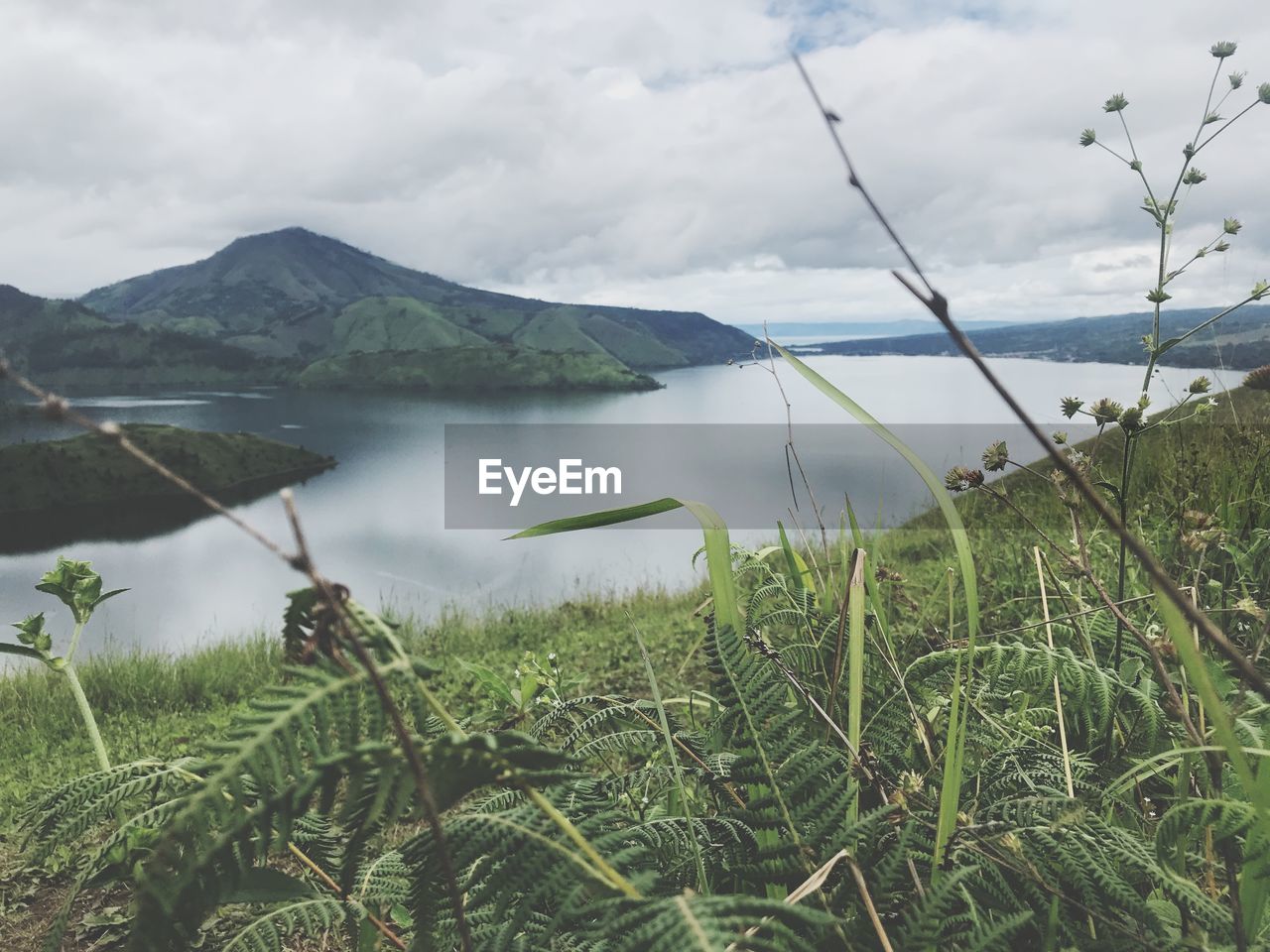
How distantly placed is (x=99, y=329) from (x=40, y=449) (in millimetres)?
69097

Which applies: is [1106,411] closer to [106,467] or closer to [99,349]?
[106,467]

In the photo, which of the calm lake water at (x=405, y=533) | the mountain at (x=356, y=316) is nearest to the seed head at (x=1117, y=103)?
the calm lake water at (x=405, y=533)

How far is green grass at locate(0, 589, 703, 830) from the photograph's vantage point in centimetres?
445

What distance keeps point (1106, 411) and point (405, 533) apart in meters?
41.1

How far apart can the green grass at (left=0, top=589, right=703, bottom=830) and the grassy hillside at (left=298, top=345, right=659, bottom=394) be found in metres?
89.0

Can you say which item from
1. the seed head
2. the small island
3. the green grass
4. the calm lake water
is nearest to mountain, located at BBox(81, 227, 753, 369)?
the calm lake water

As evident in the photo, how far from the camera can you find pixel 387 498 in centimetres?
4700

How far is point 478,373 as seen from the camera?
98.6 metres

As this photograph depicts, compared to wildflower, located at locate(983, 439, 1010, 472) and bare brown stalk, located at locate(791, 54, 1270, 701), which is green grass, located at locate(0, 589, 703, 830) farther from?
bare brown stalk, located at locate(791, 54, 1270, 701)

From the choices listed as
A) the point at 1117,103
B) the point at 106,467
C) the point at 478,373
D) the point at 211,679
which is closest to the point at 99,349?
the point at 478,373

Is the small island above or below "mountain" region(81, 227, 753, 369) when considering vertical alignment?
below

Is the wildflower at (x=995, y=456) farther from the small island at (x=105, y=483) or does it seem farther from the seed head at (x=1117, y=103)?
the small island at (x=105, y=483)

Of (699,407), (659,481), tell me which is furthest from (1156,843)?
(699,407)

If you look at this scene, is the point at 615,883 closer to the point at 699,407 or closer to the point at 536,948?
the point at 536,948
